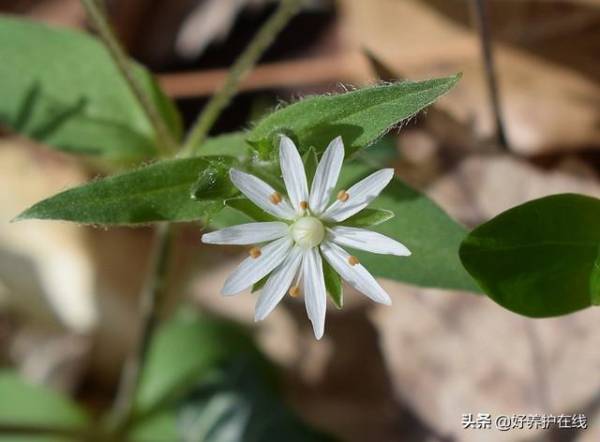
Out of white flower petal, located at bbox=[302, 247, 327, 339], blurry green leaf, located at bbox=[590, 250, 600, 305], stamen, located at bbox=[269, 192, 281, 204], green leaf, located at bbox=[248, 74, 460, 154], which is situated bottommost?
blurry green leaf, located at bbox=[590, 250, 600, 305]

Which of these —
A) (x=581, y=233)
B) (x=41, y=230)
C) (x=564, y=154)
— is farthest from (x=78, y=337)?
(x=581, y=233)

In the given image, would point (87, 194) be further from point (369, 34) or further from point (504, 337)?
point (369, 34)

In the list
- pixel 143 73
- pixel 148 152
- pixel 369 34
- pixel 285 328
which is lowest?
pixel 285 328

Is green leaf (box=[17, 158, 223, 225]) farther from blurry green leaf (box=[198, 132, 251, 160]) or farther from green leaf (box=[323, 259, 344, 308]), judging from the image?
green leaf (box=[323, 259, 344, 308])

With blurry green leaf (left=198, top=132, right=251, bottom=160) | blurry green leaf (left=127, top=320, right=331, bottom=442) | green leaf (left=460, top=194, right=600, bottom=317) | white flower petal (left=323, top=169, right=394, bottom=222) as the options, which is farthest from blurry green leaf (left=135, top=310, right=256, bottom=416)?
green leaf (left=460, top=194, right=600, bottom=317)

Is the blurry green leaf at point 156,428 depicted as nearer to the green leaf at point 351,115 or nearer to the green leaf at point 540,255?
the green leaf at point 351,115

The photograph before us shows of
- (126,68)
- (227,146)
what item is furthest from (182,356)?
(126,68)
